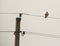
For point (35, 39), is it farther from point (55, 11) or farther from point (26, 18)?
point (55, 11)

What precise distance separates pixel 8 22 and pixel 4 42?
0.70ft

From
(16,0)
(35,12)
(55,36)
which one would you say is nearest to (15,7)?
(16,0)

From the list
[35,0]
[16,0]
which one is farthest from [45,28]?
[16,0]

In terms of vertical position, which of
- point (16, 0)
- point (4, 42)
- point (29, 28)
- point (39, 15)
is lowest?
point (4, 42)

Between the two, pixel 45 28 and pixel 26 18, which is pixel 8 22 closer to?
pixel 26 18

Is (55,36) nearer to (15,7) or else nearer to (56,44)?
(56,44)

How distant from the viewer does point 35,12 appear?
1757mm

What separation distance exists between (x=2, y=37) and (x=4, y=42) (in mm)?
56

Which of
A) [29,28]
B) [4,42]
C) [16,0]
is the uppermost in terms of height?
[16,0]

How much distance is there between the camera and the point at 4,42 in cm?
180

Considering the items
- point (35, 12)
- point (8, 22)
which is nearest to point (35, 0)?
point (35, 12)

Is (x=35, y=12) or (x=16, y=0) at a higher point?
(x=16, y=0)

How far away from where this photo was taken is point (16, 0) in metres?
1.78

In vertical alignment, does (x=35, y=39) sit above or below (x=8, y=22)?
below
